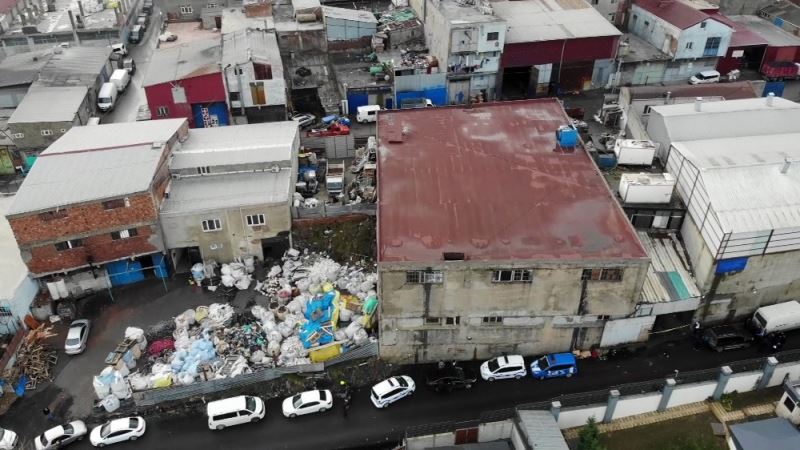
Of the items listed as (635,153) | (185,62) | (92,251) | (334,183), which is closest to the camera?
(92,251)

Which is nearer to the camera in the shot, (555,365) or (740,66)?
(555,365)

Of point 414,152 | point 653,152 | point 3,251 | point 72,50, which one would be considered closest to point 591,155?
point 653,152

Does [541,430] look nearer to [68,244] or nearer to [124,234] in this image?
[124,234]

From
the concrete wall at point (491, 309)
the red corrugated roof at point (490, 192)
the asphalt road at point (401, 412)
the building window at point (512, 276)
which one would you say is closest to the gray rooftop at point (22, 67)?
the red corrugated roof at point (490, 192)

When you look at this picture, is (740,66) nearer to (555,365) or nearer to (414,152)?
(414,152)

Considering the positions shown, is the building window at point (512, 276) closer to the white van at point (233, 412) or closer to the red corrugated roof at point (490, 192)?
the red corrugated roof at point (490, 192)

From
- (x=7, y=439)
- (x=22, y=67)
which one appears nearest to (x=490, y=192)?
(x=7, y=439)
